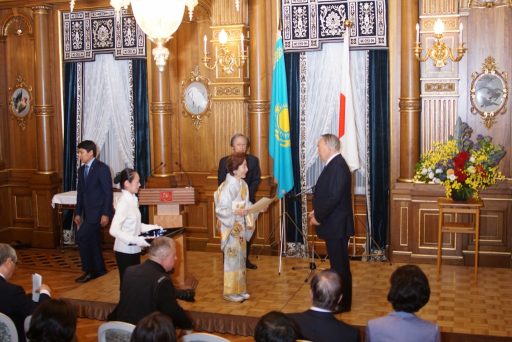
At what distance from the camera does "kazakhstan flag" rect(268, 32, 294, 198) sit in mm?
8617

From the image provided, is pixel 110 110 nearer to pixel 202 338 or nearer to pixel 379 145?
pixel 379 145

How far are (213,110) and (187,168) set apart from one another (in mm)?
916

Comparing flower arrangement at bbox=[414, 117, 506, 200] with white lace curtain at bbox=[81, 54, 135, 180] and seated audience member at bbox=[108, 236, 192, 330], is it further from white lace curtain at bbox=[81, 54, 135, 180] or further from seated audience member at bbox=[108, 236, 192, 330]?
white lace curtain at bbox=[81, 54, 135, 180]

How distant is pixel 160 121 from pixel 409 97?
130 inches

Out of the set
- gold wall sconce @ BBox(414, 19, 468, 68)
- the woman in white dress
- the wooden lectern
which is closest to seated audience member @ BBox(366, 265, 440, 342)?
the woman in white dress

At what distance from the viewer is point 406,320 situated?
3.71 metres

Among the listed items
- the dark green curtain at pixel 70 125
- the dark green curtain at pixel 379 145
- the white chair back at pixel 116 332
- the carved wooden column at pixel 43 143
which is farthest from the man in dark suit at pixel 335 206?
the carved wooden column at pixel 43 143

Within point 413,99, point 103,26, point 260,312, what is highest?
point 103,26

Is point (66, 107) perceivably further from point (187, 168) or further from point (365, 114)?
point (365, 114)

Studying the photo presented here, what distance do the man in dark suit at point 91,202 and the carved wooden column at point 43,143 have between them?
7.87 ft

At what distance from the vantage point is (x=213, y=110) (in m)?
9.45

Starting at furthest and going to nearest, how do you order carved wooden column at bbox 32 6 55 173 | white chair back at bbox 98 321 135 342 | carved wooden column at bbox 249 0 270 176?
carved wooden column at bbox 32 6 55 173 < carved wooden column at bbox 249 0 270 176 < white chair back at bbox 98 321 135 342

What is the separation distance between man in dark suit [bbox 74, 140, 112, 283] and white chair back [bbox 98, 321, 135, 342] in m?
3.86

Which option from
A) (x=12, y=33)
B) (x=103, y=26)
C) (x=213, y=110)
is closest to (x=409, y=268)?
(x=213, y=110)
